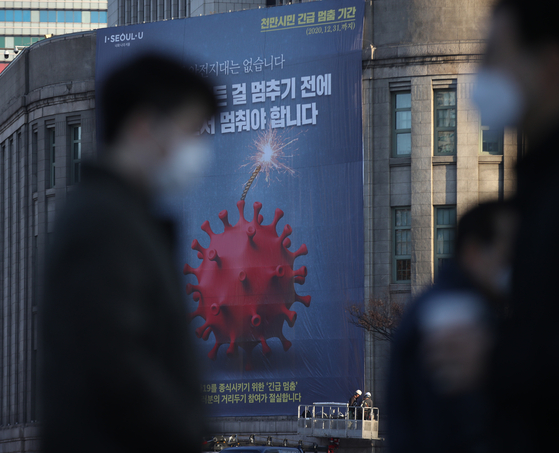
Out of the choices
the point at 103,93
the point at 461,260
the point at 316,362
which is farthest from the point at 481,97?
the point at 316,362

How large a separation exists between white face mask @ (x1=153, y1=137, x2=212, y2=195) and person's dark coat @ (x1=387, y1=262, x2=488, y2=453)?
69 centimetres

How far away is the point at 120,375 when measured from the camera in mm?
2363

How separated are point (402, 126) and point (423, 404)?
4019 centimetres

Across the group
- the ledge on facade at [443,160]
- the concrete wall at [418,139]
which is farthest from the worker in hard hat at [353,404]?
the ledge on facade at [443,160]

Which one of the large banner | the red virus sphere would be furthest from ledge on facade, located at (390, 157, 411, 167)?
the red virus sphere

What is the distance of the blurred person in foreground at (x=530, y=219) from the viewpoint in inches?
78.5

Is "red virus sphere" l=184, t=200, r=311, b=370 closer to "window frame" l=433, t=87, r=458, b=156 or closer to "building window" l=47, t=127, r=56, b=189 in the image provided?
"window frame" l=433, t=87, r=458, b=156

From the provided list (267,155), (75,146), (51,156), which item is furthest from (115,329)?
(51,156)

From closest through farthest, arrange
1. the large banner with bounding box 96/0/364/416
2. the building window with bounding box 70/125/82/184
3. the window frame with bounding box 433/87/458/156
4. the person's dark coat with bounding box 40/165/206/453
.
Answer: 1. the person's dark coat with bounding box 40/165/206/453
2. the large banner with bounding box 96/0/364/416
3. the window frame with bounding box 433/87/458/156
4. the building window with bounding box 70/125/82/184

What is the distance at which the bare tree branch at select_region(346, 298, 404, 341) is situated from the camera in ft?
124

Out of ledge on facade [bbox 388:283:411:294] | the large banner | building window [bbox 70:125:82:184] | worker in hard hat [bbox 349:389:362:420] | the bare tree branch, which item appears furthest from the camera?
building window [bbox 70:125:82:184]

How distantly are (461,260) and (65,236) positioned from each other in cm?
94

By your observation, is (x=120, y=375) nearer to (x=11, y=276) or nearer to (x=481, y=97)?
(x=481, y=97)

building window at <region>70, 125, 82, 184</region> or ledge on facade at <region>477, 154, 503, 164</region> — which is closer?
ledge on facade at <region>477, 154, 503, 164</region>
